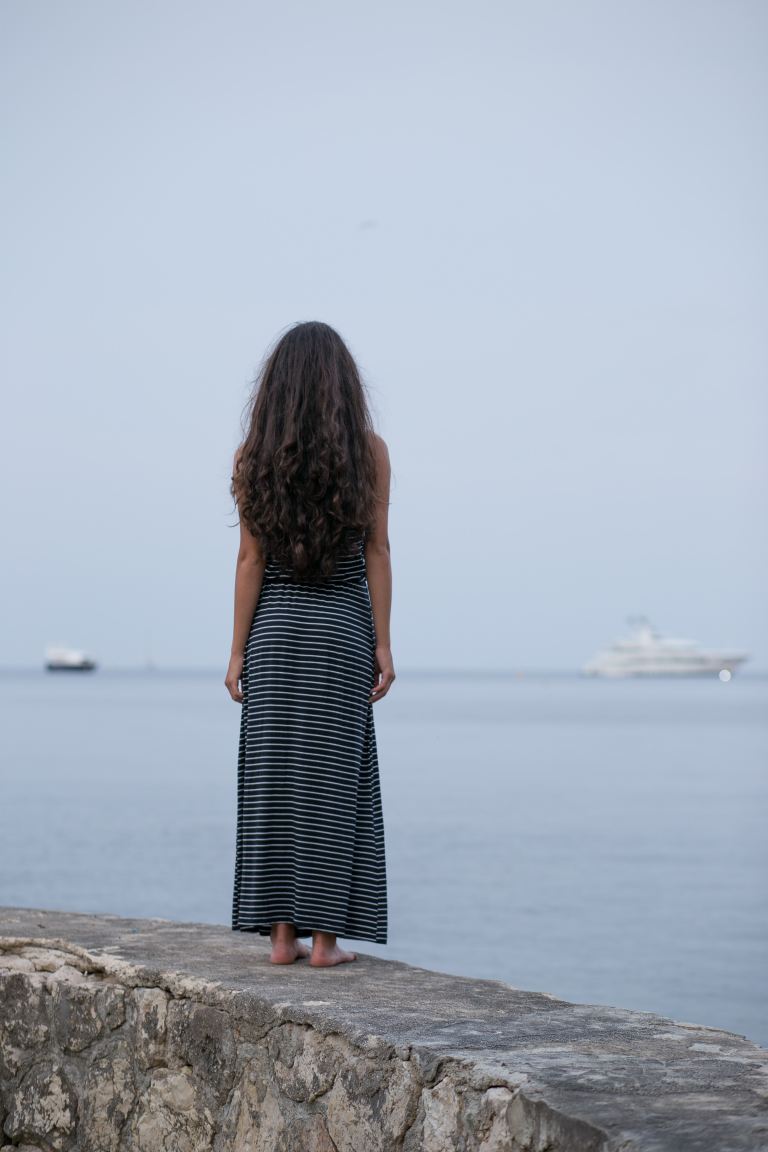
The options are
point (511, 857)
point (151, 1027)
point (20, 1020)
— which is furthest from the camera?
point (511, 857)

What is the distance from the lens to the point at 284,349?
11.5ft

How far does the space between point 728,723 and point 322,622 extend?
166 feet

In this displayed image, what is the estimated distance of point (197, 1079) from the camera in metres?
2.99

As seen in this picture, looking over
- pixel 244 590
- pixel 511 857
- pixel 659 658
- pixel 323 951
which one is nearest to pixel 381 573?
pixel 244 590

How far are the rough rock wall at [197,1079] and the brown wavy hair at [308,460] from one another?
1.12 metres

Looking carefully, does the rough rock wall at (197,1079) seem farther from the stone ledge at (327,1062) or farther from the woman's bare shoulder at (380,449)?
the woman's bare shoulder at (380,449)

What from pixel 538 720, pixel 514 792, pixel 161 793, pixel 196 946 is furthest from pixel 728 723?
pixel 196 946

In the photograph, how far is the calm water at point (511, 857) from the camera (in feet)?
36.3

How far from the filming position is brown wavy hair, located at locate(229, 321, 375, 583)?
3.43 meters

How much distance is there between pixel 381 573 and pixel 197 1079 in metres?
1.32

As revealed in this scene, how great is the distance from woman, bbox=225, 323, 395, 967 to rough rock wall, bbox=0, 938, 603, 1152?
1.39 feet

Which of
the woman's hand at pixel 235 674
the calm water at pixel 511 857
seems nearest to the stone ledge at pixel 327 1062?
the woman's hand at pixel 235 674

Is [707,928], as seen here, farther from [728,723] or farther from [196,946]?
[728,723]

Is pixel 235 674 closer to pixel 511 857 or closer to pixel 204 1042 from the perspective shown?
pixel 204 1042
